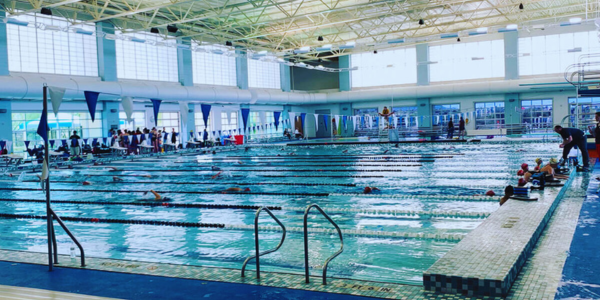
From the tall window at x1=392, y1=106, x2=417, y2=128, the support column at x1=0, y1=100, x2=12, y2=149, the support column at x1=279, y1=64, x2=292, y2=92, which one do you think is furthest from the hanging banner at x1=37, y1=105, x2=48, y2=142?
the support column at x1=279, y1=64, x2=292, y2=92

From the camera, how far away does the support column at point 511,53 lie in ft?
95.6

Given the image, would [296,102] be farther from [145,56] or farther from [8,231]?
[8,231]

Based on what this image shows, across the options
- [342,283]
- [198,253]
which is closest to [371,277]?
[342,283]

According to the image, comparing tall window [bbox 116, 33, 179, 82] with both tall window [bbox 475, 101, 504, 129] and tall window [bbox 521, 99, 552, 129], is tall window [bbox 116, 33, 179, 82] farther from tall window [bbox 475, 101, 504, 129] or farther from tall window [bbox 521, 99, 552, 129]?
tall window [bbox 521, 99, 552, 129]

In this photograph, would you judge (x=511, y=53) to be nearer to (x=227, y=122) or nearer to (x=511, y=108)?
(x=511, y=108)

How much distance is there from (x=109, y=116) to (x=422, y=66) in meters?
18.7

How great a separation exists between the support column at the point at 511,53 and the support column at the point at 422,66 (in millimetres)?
4604

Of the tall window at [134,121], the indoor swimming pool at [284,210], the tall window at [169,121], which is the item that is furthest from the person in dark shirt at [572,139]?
the tall window at [169,121]

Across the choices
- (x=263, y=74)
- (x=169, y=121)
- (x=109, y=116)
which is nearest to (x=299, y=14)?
(x=109, y=116)

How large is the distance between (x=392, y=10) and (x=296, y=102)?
513 inches

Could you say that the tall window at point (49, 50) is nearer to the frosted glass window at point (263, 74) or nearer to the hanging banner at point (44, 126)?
the frosted glass window at point (263, 74)

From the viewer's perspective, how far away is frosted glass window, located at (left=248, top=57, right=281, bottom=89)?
32.8 metres

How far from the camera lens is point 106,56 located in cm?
2242

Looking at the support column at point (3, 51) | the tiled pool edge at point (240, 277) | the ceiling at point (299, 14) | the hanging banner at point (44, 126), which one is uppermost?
the ceiling at point (299, 14)
